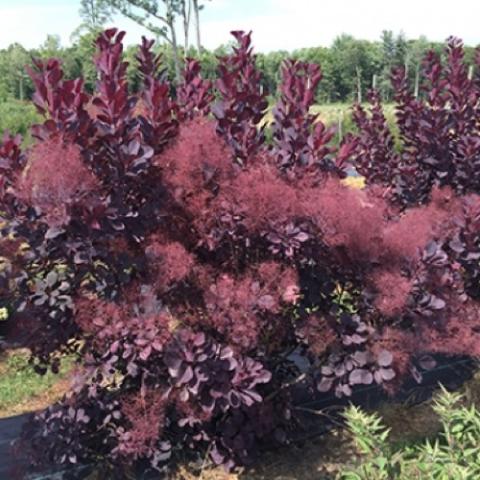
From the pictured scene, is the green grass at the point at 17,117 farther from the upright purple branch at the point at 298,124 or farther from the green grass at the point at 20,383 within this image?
the upright purple branch at the point at 298,124

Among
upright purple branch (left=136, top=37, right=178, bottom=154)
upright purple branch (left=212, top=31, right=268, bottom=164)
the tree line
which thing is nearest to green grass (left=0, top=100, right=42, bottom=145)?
the tree line

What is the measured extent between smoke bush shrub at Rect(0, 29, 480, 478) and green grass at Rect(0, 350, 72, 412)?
63.0 inches

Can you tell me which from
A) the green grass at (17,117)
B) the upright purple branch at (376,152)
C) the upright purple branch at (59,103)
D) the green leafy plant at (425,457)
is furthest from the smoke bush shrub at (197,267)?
the green grass at (17,117)

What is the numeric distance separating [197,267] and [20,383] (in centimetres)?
263

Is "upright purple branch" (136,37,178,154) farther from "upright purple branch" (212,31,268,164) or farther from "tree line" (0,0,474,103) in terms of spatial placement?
"tree line" (0,0,474,103)

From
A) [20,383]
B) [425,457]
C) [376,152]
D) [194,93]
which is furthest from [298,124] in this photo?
[20,383]

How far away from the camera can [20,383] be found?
496cm

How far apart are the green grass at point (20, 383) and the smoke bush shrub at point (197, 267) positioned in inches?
63.0

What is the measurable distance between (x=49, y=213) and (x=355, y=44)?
3692 centimetres

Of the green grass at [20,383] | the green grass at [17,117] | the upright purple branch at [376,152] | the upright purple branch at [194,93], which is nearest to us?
the upright purple branch at [194,93]

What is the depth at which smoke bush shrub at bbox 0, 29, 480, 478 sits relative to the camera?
8.61ft

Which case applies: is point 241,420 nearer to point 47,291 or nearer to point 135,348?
point 135,348

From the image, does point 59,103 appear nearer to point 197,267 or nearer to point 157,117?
point 157,117

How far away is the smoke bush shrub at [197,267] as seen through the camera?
2.62m
